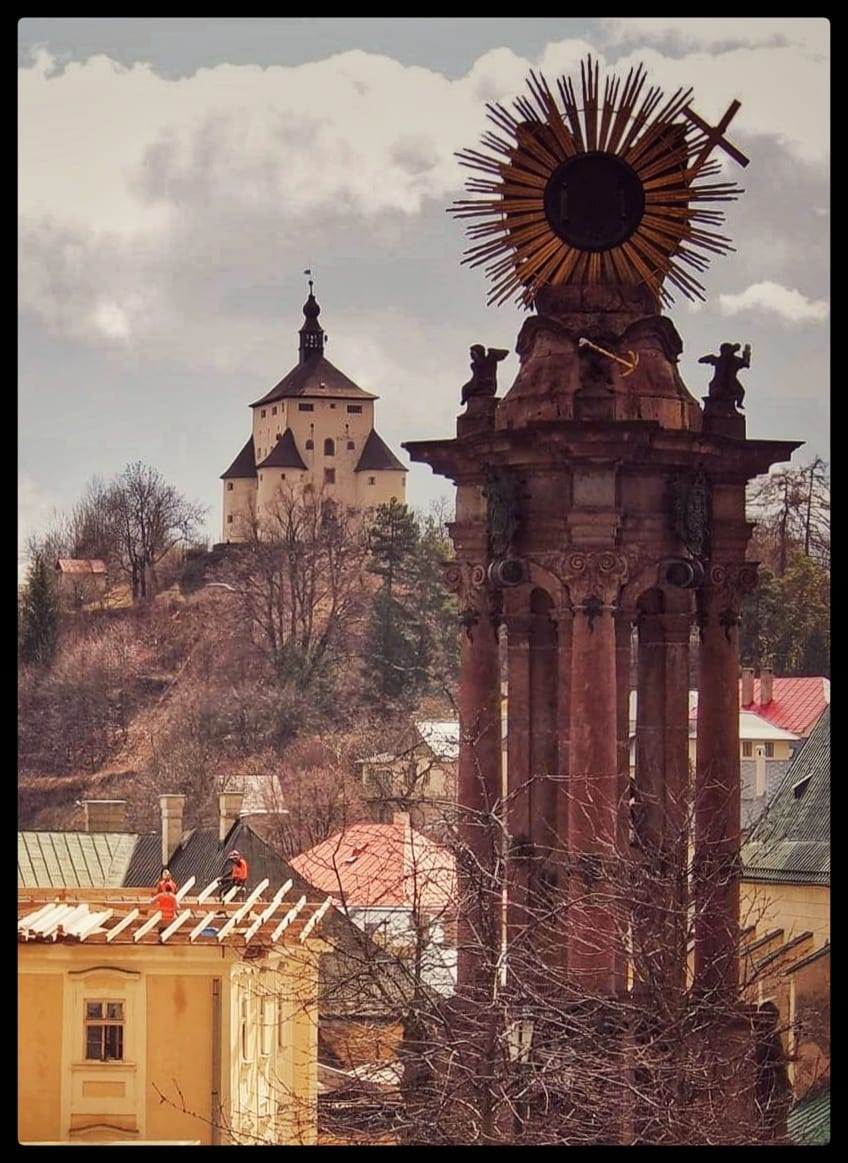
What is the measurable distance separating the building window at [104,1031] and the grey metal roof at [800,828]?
12.2 metres

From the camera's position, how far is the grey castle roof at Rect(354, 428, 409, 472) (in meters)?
98.8

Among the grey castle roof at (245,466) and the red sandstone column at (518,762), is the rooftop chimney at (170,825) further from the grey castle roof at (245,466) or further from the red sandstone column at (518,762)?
the grey castle roof at (245,466)

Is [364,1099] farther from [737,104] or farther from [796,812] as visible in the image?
[796,812]

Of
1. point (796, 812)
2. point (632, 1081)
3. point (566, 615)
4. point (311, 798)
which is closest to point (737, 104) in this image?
point (566, 615)

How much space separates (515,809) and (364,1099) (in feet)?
10.3

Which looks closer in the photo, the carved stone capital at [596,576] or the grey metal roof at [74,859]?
the carved stone capital at [596,576]

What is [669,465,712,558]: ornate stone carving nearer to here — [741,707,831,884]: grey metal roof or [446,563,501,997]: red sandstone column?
[446,563,501,997]: red sandstone column

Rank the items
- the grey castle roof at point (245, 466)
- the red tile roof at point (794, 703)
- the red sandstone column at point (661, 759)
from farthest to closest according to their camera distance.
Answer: the grey castle roof at point (245, 466), the red tile roof at point (794, 703), the red sandstone column at point (661, 759)

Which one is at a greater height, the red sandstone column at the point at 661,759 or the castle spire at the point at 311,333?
the castle spire at the point at 311,333

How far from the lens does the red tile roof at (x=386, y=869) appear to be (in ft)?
75.5

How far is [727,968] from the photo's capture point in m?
23.2

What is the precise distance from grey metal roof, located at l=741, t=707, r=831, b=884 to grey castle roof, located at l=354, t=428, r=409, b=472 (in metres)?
55.5

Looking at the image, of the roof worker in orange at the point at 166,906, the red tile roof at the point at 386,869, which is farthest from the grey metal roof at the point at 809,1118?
the roof worker in orange at the point at 166,906

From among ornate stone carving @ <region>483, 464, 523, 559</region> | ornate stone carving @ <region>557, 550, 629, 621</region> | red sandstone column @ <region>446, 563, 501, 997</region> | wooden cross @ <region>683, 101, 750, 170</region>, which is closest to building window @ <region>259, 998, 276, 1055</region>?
red sandstone column @ <region>446, 563, 501, 997</region>
